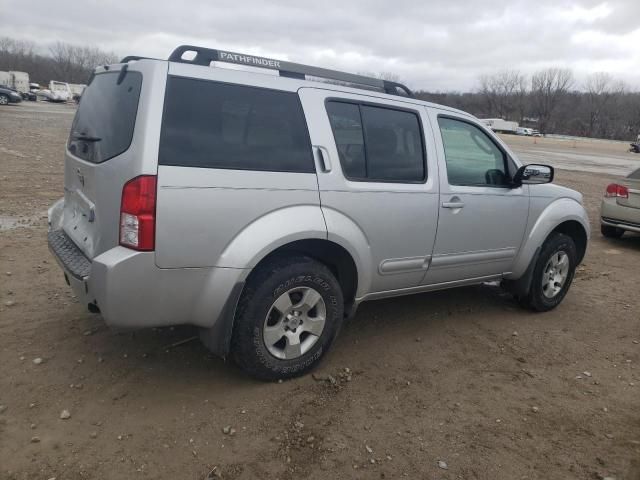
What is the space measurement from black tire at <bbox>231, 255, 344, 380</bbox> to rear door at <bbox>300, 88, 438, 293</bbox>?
30cm

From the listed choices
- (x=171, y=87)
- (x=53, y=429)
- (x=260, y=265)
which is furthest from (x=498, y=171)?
(x=53, y=429)

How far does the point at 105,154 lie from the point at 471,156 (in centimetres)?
279

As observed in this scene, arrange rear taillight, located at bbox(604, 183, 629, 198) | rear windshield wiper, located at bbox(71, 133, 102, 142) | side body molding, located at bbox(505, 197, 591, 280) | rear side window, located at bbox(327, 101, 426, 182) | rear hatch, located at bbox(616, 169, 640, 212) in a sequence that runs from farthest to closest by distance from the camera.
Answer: rear taillight, located at bbox(604, 183, 629, 198), rear hatch, located at bbox(616, 169, 640, 212), side body molding, located at bbox(505, 197, 591, 280), rear side window, located at bbox(327, 101, 426, 182), rear windshield wiper, located at bbox(71, 133, 102, 142)

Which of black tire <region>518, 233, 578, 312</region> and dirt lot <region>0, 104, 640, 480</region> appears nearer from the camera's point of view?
dirt lot <region>0, 104, 640, 480</region>

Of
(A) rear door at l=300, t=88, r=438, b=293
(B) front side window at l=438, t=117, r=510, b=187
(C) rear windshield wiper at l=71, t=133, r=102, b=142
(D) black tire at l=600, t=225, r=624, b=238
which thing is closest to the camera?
(C) rear windshield wiper at l=71, t=133, r=102, b=142

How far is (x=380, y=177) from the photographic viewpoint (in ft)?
12.0

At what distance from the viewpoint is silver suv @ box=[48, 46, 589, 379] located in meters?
2.79

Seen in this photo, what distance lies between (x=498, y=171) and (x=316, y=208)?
6.50 ft

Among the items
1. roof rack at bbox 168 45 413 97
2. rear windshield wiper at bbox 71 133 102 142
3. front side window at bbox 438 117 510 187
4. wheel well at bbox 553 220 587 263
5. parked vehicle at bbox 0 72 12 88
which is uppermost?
parked vehicle at bbox 0 72 12 88

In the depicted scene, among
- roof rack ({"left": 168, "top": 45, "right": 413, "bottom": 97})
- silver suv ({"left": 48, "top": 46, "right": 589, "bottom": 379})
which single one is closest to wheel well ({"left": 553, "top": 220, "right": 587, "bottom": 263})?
silver suv ({"left": 48, "top": 46, "right": 589, "bottom": 379})

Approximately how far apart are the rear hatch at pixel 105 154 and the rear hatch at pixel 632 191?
25.7 feet

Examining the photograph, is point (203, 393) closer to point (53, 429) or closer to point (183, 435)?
point (183, 435)

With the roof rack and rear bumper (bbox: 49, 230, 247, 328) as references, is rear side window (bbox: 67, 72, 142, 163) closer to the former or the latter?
the roof rack

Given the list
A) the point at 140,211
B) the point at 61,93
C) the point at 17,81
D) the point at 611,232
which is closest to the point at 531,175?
the point at 140,211
